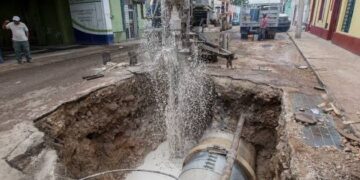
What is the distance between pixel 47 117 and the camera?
3.97m

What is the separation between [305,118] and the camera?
3.56m

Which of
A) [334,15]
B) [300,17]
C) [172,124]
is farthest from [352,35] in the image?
[172,124]

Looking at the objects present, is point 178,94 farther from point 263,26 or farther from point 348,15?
point 263,26

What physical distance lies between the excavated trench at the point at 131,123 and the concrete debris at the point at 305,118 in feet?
1.17

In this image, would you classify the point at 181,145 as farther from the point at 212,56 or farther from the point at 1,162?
the point at 1,162

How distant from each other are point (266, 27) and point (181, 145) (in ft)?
35.2

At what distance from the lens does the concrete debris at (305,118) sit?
11.4 ft

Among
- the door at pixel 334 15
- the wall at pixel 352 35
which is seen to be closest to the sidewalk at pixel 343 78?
the wall at pixel 352 35

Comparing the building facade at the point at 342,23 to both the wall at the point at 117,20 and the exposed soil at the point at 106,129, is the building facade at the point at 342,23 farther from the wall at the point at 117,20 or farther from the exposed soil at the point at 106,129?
the wall at the point at 117,20

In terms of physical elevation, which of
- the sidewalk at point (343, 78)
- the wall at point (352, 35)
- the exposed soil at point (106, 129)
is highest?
the wall at point (352, 35)

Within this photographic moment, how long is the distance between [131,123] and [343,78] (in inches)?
195

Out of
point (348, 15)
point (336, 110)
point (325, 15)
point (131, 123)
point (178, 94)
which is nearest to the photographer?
point (336, 110)


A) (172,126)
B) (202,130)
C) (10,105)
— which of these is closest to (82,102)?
(10,105)

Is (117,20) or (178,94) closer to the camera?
(178,94)
